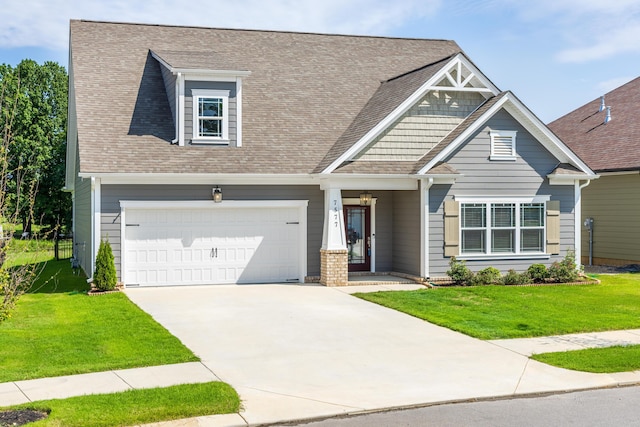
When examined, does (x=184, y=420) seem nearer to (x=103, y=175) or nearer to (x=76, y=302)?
(x=76, y=302)

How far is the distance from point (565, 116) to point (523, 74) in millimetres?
8335

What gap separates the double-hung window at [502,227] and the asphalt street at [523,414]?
1093cm

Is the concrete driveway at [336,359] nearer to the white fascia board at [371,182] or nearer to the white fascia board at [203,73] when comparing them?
the white fascia board at [371,182]

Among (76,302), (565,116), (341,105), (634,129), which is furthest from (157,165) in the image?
(565,116)

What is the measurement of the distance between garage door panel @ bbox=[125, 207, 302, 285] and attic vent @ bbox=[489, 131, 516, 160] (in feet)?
18.8

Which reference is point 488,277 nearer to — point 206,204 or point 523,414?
point 206,204

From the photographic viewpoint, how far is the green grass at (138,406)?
7654 millimetres

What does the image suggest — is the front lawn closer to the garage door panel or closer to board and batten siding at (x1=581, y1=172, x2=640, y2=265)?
the garage door panel

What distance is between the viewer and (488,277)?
19.3 meters

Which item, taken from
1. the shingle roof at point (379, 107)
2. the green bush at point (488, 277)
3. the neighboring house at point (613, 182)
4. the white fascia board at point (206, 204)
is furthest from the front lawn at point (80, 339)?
the neighboring house at point (613, 182)

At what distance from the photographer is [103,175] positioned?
18.0 meters

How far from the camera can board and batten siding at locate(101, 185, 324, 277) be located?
18.5 m

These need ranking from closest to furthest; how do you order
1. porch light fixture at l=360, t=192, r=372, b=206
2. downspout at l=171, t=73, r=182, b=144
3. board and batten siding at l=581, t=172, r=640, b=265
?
downspout at l=171, t=73, r=182, b=144 → porch light fixture at l=360, t=192, r=372, b=206 → board and batten siding at l=581, t=172, r=640, b=265

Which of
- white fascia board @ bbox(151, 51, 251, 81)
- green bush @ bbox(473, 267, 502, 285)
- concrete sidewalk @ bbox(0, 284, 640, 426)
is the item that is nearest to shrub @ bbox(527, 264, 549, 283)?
green bush @ bbox(473, 267, 502, 285)
